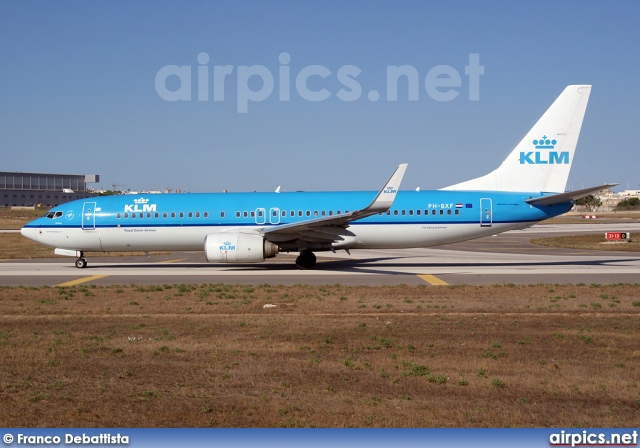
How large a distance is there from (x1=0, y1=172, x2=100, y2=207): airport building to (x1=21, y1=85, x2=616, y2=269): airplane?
131m

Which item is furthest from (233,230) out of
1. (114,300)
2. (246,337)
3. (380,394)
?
(380,394)

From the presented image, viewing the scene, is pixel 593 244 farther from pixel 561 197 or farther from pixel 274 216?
pixel 274 216

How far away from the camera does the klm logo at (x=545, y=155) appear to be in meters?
30.1

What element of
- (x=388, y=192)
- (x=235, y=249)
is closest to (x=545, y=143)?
(x=388, y=192)

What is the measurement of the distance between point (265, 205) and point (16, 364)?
756 inches

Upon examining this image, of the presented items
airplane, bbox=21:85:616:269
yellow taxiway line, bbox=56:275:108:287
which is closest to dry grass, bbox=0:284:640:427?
yellow taxiway line, bbox=56:275:108:287

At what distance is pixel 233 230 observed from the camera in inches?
1175

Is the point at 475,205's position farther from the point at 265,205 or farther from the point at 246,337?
the point at 246,337

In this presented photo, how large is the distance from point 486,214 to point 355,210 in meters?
5.79


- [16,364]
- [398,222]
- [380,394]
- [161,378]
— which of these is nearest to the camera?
[380,394]

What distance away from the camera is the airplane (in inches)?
1158

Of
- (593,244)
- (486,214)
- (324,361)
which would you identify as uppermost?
(486,214)

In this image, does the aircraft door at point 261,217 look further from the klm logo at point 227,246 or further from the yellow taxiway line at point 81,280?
the yellow taxiway line at point 81,280

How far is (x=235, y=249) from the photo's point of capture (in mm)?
27406
